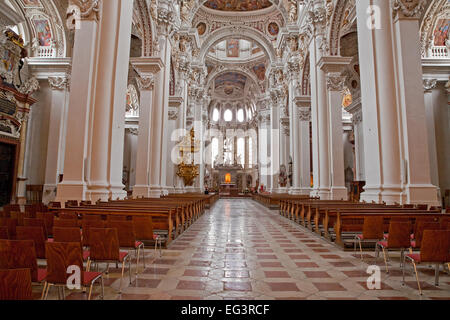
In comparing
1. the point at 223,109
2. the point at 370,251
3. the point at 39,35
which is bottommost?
the point at 370,251

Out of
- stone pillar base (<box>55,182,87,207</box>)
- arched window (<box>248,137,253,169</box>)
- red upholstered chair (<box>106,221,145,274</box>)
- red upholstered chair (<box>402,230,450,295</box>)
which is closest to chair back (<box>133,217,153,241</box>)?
red upholstered chair (<box>106,221,145,274</box>)

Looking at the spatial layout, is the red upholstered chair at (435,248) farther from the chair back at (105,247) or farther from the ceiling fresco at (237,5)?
the ceiling fresco at (237,5)

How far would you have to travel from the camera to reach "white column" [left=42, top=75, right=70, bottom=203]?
43.6 feet

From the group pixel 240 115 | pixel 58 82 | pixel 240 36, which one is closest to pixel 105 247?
pixel 58 82

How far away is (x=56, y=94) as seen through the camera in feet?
46.0

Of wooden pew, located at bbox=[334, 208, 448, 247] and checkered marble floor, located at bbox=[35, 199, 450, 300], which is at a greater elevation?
wooden pew, located at bbox=[334, 208, 448, 247]

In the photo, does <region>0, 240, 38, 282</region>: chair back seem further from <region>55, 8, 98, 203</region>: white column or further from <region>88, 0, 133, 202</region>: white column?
<region>88, 0, 133, 202</region>: white column

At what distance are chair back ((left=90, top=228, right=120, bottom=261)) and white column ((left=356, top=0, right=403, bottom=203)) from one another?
6635mm

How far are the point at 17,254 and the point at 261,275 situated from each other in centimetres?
260

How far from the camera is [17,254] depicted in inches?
86.7

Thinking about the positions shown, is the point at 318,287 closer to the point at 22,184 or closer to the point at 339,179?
the point at 339,179
